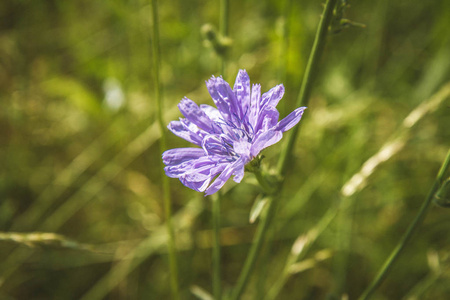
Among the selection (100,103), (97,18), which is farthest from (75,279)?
(97,18)

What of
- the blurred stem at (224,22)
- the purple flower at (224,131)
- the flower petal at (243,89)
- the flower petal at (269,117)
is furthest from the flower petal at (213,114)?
the blurred stem at (224,22)

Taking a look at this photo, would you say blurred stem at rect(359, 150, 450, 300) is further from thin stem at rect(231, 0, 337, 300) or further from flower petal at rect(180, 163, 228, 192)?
flower petal at rect(180, 163, 228, 192)

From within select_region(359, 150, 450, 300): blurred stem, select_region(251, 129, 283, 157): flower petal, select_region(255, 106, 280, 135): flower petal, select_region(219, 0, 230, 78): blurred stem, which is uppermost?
select_region(219, 0, 230, 78): blurred stem

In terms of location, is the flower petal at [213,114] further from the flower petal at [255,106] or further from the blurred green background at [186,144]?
the blurred green background at [186,144]

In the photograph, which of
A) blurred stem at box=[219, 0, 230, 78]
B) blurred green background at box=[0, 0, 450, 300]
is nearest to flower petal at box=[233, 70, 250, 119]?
blurred stem at box=[219, 0, 230, 78]

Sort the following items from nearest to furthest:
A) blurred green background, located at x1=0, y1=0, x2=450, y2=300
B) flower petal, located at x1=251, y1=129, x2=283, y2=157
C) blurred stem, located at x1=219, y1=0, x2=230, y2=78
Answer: flower petal, located at x1=251, y1=129, x2=283, y2=157, blurred stem, located at x1=219, y1=0, x2=230, y2=78, blurred green background, located at x1=0, y1=0, x2=450, y2=300

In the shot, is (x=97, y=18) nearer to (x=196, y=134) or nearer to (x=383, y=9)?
(x=383, y=9)

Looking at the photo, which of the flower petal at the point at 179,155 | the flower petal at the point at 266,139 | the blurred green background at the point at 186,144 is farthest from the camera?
the blurred green background at the point at 186,144
